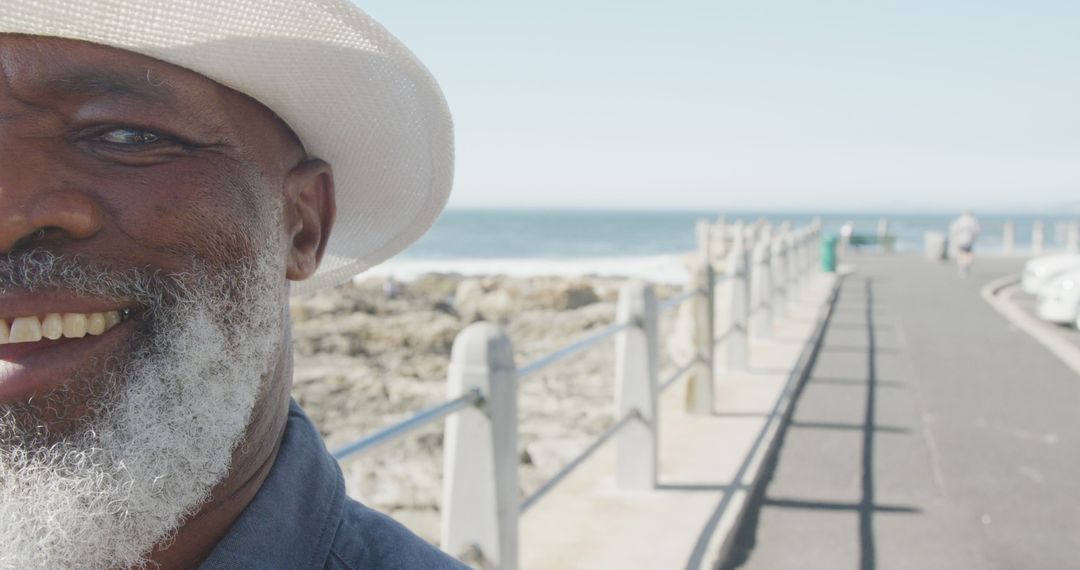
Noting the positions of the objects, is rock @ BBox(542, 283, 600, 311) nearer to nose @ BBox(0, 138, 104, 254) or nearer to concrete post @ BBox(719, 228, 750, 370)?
concrete post @ BBox(719, 228, 750, 370)

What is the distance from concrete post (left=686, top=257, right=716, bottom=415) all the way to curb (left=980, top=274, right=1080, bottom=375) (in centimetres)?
503

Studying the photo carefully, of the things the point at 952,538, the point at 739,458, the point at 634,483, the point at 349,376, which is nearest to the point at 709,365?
the point at 739,458

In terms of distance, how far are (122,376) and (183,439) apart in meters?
0.11

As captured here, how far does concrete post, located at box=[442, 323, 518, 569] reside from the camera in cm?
321

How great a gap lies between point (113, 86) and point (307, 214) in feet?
1.21

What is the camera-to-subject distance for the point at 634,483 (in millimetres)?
5707

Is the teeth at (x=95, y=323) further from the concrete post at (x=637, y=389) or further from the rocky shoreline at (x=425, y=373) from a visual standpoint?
the concrete post at (x=637, y=389)

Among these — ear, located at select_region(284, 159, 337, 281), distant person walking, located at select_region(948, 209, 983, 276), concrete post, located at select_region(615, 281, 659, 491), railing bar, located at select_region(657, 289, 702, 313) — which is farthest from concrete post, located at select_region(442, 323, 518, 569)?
distant person walking, located at select_region(948, 209, 983, 276)

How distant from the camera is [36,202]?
1072 millimetres

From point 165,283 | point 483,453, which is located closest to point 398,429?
point 483,453

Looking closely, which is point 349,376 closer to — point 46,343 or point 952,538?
point 952,538

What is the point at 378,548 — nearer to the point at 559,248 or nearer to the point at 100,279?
the point at 100,279

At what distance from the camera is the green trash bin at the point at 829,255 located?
26.2 meters

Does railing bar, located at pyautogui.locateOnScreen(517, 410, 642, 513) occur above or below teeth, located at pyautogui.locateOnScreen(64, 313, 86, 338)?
below
